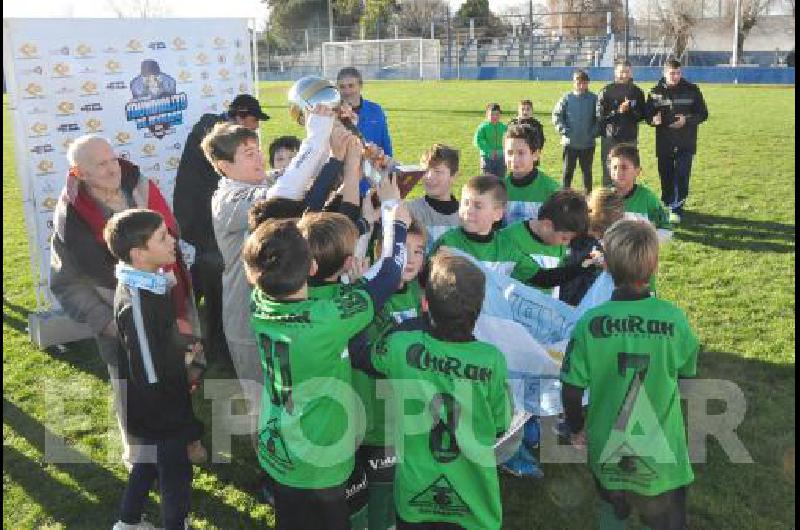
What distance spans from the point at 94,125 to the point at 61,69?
2.06 feet

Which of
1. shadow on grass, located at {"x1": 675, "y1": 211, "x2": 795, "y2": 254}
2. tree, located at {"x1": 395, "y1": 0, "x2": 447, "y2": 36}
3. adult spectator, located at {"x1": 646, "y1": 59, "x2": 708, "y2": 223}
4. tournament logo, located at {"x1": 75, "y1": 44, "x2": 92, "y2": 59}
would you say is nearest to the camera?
tournament logo, located at {"x1": 75, "y1": 44, "x2": 92, "y2": 59}

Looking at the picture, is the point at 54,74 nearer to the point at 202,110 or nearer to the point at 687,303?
the point at 202,110

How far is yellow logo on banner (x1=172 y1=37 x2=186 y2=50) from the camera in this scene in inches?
304

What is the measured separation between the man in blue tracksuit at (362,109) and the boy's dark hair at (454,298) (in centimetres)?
427

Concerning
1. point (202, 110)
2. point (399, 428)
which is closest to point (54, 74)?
point (202, 110)

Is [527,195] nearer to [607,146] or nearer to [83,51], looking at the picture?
[83,51]

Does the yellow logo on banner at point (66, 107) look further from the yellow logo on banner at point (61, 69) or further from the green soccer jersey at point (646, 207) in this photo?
the green soccer jersey at point (646, 207)

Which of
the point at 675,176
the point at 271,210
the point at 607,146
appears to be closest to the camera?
the point at 271,210

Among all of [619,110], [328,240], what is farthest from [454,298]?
[619,110]

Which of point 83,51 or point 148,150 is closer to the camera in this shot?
point 83,51

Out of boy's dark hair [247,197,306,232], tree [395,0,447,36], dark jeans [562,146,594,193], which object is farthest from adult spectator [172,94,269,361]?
tree [395,0,447,36]

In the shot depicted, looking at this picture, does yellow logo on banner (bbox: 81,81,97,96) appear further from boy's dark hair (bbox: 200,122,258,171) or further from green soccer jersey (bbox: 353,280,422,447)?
green soccer jersey (bbox: 353,280,422,447)

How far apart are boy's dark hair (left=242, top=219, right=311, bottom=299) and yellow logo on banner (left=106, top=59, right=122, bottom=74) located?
5167 millimetres

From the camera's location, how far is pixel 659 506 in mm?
3160
